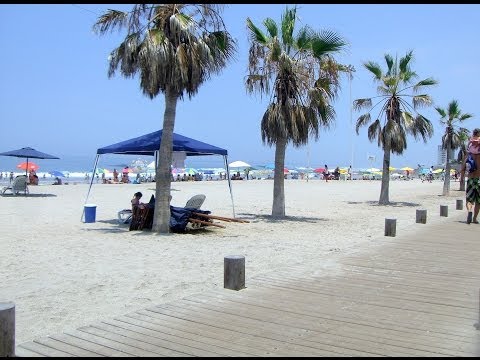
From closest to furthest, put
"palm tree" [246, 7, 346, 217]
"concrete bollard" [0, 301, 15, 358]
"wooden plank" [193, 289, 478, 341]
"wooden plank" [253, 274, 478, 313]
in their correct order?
"concrete bollard" [0, 301, 15, 358] < "wooden plank" [193, 289, 478, 341] < "wooden plank" [253, 274, 478, 313] < "palm tree" [246, 7, 346, 217]

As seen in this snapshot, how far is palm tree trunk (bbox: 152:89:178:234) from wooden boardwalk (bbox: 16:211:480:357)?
4999mm

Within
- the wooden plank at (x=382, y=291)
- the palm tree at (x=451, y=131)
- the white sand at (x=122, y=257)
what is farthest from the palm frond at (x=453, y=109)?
the wooden plank at (x=382, y=291)

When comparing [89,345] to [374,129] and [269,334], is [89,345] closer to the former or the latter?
[269,334]

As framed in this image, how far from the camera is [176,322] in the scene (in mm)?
4535

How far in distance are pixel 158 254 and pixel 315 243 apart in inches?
129

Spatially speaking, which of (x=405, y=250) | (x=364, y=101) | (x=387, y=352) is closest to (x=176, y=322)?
(x=387, y=352)

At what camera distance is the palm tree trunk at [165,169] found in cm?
1126

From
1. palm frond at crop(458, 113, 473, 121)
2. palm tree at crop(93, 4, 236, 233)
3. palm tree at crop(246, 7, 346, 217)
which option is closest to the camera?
palm tree at crop(93, 4, 236, 233)

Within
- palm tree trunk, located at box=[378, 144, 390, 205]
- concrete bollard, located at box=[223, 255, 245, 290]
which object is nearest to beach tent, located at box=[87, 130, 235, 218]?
concrete bollard, located at box=[223, 255, 245, 290]

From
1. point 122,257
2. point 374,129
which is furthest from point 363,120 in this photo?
point 122,257

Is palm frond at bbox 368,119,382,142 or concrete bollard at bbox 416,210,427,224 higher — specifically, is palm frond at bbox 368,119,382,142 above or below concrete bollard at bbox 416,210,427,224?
above

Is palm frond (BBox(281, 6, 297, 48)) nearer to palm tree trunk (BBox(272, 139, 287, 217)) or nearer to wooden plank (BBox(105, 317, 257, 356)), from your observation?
palm tree trunk (BBox(272, 139, 287, 217))

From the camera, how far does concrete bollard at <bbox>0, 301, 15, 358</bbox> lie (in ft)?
11.5

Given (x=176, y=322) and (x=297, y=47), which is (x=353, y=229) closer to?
(x=297, y=47)
